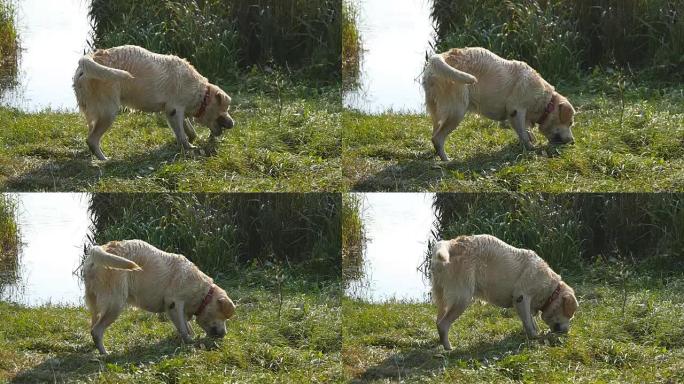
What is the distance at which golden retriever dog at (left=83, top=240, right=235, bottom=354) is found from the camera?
1146cm

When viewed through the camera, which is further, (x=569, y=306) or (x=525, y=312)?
(x=569, y=306)

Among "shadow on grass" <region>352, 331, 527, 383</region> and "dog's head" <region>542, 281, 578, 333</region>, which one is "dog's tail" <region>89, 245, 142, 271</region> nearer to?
"shadow on grass" <region>352, 331, 527, 383</region>

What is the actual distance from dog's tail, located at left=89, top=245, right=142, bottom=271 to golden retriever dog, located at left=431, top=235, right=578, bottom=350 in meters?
2.52


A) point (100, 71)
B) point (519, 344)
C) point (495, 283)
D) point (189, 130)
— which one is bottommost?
point (519, 344)

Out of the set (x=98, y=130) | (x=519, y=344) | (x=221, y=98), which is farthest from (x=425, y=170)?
(x=98, y=130)

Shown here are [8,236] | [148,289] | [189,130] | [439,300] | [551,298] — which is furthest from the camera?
[8,236]

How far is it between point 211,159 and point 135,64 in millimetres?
1125

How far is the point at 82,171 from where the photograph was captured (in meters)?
12.4

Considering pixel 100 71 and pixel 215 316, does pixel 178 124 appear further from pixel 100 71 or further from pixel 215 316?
pixel 215 316

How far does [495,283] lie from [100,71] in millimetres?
3892

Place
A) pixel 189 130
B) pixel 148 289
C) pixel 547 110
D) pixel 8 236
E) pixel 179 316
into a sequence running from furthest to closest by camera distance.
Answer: pixel 8 236
pixel 189 130
pixel 547 110
pixel 179 316
pixel 148 289

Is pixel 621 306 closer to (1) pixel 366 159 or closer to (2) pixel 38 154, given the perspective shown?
(1) pixel 366 159

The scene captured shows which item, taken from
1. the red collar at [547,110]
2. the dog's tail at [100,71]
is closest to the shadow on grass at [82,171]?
the dog's tail at [100,71]

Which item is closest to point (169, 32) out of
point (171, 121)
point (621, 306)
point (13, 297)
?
point (171, 121)
